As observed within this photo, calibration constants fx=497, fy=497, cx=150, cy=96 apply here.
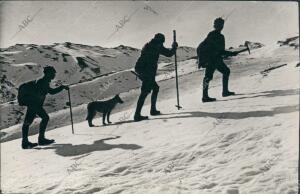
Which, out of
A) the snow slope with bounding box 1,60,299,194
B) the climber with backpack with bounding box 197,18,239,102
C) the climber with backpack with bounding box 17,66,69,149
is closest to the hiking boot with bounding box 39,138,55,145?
the climber with backpack with bounding box 17,66,69,149

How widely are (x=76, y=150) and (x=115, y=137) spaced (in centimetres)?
102

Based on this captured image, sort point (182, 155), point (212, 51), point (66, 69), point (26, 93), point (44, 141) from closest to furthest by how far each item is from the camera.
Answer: point (182, 155)
point (26, 93)
point (44, 141)
point (212, 51)
point (66, 69)

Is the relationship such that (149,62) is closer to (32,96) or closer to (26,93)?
(32,96)

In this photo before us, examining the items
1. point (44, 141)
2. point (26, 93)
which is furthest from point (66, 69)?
point (26, 93)

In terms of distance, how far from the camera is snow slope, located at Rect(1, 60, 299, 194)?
730 centimetres

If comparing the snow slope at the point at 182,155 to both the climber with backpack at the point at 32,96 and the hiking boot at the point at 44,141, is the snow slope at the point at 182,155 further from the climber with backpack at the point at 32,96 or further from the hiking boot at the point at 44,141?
the climber with backpack at the point at 32,96

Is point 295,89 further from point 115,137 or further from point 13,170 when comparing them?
point 13,170

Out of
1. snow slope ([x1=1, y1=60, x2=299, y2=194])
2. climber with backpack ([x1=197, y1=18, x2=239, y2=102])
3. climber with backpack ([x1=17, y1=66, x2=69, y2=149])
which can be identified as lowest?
snow slope ([x1=1, y1=60, x2=299, y2=194])

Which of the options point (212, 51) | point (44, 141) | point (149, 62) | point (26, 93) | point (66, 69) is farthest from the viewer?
point (66, 69)

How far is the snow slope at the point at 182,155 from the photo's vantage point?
7.30 meters

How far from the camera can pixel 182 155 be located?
8.58 m

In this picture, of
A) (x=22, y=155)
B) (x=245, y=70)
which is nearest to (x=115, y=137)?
(x=22, y=155)

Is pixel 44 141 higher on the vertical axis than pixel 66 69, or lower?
lower

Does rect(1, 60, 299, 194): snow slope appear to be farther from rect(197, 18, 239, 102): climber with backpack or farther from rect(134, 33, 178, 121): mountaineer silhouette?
rect(197, 18, 239, 102): climber with backpack
